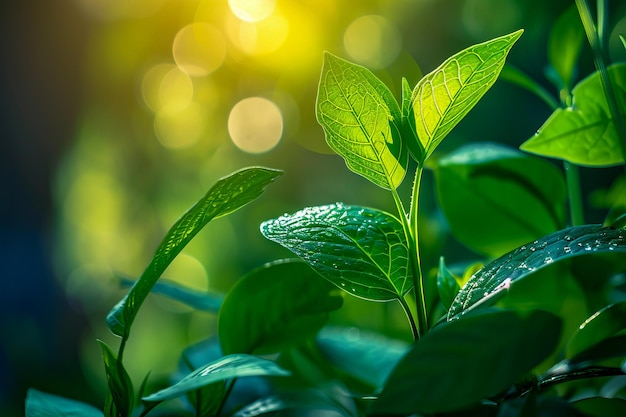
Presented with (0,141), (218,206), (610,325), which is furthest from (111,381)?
(0,141)

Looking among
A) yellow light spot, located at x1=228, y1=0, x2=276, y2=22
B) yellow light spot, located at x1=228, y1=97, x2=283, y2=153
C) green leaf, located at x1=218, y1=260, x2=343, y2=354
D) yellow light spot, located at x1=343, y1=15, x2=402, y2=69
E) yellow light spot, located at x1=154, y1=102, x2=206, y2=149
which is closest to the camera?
green leaf, located at x1=218, y1=260, x2=343, y2=354

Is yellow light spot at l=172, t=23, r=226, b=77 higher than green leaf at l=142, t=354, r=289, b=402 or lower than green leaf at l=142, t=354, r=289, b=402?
higher

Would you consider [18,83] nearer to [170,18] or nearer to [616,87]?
[170,18]

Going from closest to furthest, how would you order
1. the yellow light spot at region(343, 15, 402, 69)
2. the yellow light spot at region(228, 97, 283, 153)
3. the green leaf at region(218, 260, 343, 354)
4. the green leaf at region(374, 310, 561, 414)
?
the green leaf at region(374, 310, 561, 414) < the green leaf at region(218, 260, 343, 354) < the yellow light spot at region(343, 15, 402, 69) < the yellow light spot at region(228, 97, 283, 153)

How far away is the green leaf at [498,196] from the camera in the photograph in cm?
31

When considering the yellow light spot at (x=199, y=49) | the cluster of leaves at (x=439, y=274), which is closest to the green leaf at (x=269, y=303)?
the cluster of leaves at (x=439, y=274)

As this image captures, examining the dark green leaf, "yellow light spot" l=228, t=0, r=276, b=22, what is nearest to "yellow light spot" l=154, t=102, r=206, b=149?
"yellow light spot" l=228, t=0, r=276, b=22

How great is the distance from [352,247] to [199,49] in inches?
51.5

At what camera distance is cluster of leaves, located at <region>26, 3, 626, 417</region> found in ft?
0.52

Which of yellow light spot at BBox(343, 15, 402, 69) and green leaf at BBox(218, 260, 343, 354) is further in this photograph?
yellow light spot at BBox(343, 15, 402, 69)

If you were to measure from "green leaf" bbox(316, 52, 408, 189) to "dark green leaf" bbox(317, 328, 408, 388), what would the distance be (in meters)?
0.12

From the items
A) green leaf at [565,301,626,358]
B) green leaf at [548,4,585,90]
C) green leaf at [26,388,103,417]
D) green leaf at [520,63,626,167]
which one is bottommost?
green leaf at [26,388,103,417]

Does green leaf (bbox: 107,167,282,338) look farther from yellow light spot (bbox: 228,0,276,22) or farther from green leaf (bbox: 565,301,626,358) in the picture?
yellow light spot (bbox: 228,0,276,22)

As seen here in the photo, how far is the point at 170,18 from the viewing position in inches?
51.8
